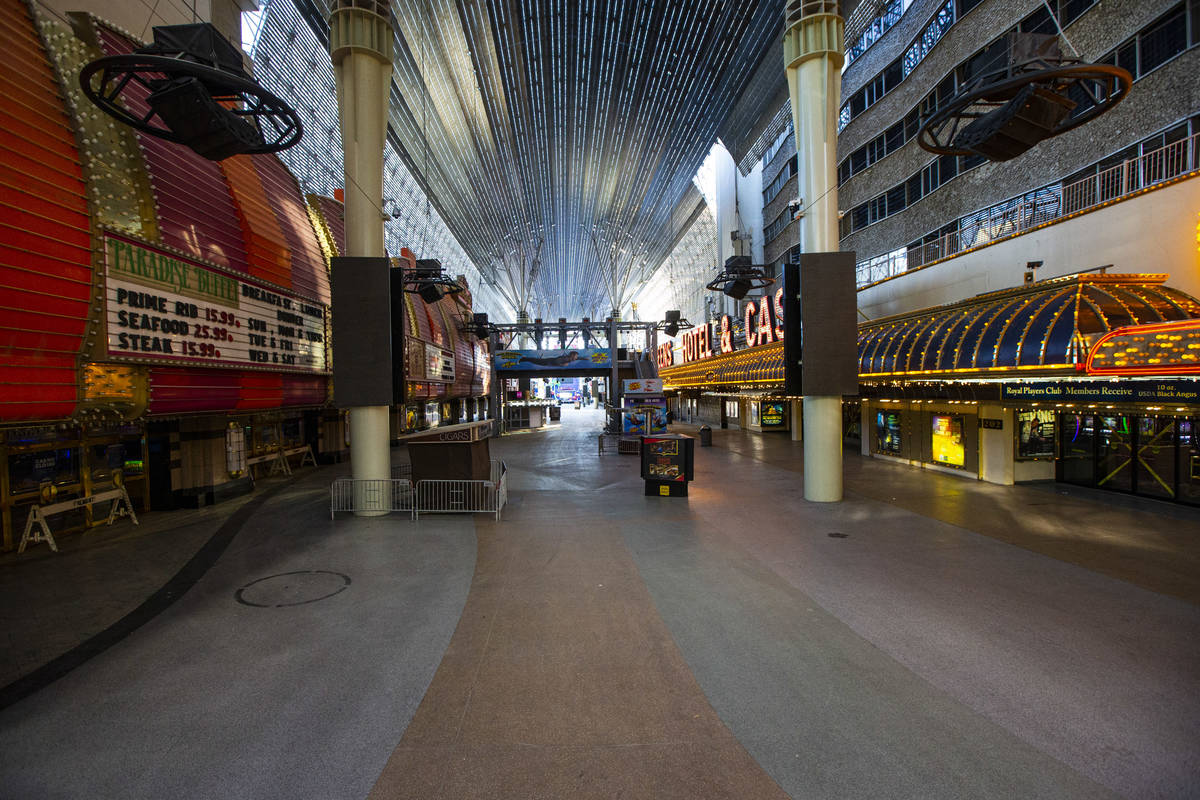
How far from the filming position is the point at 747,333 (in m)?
25.5

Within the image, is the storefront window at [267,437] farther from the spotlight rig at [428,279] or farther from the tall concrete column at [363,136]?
the tall concrete column at [363,136]

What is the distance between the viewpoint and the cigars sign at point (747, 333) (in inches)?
868

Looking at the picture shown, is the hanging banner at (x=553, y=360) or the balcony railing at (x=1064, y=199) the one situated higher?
the balcony railing at (x=1064, y=199)

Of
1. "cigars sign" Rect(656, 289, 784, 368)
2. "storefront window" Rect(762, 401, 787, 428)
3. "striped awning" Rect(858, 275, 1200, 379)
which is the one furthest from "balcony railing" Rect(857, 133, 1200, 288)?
"storefront window" Rect(762, 401, 787, 428)

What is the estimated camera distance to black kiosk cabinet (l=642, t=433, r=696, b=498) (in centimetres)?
1433

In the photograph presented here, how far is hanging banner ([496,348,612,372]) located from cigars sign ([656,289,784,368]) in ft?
22.5

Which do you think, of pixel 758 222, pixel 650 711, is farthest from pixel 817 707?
pixel 758 222

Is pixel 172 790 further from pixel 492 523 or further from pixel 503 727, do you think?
pixel 492 523

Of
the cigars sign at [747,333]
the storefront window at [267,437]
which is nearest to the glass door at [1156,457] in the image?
the cigars sign at [747,333]

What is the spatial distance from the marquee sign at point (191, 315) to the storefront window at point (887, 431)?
21.5 metres

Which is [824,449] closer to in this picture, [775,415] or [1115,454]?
[1115,454]

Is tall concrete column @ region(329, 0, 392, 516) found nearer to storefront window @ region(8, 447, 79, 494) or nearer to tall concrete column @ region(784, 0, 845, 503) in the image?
storefront window @ region(8, 447, 79, 494)

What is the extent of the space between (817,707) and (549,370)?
3577cm

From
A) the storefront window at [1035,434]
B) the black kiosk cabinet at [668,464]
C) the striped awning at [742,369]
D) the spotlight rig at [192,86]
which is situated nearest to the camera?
the spotlight rig at [192,86]
